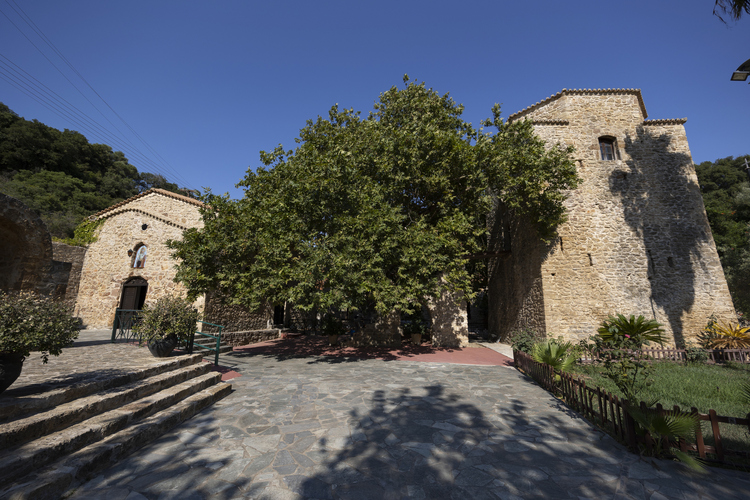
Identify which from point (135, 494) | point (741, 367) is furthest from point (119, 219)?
point (741, 367)

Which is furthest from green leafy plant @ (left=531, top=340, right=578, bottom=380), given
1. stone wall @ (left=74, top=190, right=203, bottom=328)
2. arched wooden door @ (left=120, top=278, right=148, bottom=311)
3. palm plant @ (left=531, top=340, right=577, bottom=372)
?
arched wooden door @ (left=120, top=278, right=148, bottom=311)

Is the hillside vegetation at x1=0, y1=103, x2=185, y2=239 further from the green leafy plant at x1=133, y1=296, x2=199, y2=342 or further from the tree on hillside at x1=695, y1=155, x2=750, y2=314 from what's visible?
the tree on hillside at x1=695, y1=155, x2=750, y2=314

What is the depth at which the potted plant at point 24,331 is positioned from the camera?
3805 mm

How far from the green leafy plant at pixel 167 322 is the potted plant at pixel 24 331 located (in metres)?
3.04

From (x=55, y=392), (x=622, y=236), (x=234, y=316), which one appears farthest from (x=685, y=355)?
(x=234, y=316)

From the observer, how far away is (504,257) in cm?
1939

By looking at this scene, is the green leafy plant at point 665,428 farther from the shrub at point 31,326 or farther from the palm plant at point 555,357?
the shrub at point 31,326

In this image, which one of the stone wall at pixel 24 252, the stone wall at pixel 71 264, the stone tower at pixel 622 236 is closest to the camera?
the stone wall at pixel 24 252

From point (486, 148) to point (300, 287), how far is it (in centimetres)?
970

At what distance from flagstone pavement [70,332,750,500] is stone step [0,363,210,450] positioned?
96cm

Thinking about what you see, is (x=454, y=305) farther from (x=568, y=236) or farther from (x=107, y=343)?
(x=107, y=343)

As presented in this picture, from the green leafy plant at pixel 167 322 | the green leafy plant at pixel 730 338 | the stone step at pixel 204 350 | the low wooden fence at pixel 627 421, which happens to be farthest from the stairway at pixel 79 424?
the green leafy plant at pixel 730 338

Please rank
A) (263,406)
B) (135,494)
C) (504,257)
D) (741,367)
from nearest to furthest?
(135,494) → (263,406) → (741,367) → (504,257)

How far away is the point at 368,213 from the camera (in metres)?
10.8
